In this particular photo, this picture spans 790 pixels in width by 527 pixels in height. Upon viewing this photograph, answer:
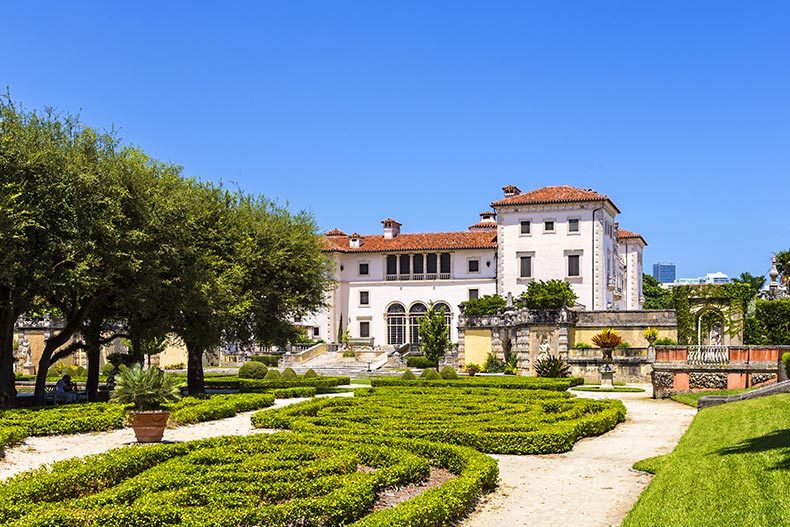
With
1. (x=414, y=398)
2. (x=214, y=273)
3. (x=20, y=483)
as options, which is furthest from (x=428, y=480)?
(x=214, y=273)

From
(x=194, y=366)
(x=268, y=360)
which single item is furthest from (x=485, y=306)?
(x=194, y=366)

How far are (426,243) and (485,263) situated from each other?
5.78 meters

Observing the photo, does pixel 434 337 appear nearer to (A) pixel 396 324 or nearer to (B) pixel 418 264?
(A) pixel 396 324

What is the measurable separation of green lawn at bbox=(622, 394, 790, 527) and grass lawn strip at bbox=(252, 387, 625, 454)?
9.19 ft

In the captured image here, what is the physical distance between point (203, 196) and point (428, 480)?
2327 cm

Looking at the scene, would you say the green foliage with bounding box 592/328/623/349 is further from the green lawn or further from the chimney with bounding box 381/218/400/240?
the chimney with bounding box 381/218/400/240

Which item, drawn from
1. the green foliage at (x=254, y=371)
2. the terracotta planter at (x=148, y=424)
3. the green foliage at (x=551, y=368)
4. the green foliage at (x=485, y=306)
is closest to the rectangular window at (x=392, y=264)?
the green foliage at (x=485, y=306)

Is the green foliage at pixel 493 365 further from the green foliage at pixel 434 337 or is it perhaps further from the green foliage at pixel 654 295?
the green foliage at pixel 654 295

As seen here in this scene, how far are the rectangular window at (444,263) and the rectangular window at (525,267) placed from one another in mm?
7737

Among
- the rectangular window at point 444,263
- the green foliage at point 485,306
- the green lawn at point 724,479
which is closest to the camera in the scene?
the green lawn at point 724,479

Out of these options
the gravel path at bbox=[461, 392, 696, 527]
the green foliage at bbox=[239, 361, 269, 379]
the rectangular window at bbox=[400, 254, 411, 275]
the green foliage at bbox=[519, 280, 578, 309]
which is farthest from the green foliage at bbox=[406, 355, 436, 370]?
the gravel path at bbox=[461, 392, 696, 527]

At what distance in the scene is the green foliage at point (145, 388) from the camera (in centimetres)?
1802

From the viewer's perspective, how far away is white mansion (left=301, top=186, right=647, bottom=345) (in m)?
65.0

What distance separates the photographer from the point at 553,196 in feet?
218
